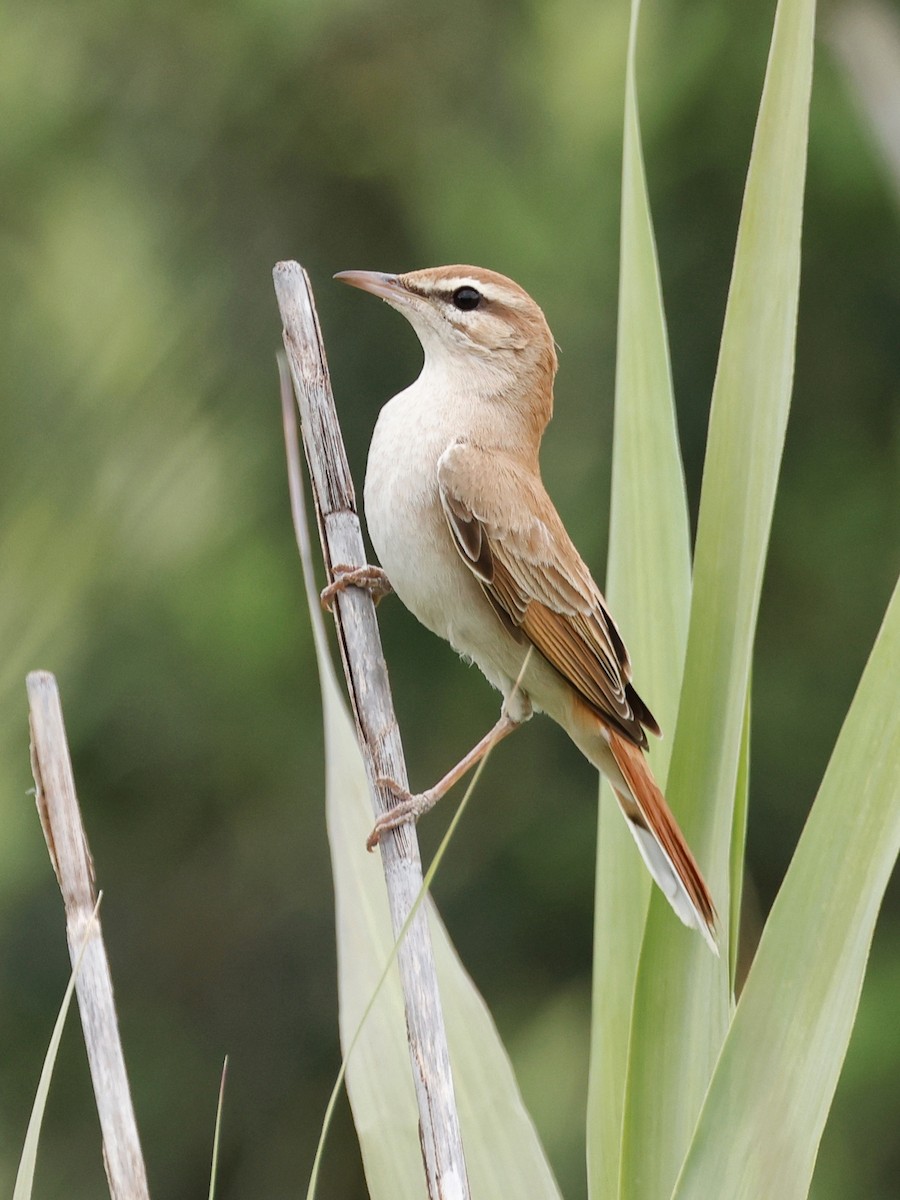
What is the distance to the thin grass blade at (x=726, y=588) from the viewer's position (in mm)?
1303

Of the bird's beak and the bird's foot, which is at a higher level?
the bird's beak

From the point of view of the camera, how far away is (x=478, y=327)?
2229mm

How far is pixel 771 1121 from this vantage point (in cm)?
114

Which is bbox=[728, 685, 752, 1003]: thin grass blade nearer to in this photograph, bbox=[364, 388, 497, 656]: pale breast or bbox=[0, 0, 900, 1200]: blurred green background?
bbox=[364, 388, 497, 656]: pale breast

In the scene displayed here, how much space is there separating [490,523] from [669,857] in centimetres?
75

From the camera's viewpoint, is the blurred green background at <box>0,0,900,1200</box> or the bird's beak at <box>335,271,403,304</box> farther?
the blurred green background at <box>0,0,900,1200</box>

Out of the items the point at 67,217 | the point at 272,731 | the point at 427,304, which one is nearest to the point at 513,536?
the point at 427,304

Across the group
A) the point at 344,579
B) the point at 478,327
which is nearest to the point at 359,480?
the point at 478,327

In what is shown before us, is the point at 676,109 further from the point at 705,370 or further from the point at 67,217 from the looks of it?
the point at 67,217

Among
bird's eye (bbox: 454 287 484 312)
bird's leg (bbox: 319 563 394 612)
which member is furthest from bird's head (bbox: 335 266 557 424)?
bird's leg (bbox: 319 563 394 612)

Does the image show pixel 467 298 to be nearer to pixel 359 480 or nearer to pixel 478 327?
pixel 478 327

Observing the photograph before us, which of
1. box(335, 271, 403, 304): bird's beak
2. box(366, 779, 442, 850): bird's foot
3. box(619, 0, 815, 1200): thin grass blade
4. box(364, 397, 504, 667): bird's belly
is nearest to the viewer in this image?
box(619, 0, 815, 1200): thin grass blade

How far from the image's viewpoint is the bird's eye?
2172 mm

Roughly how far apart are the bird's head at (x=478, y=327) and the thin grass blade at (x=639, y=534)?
63 centimetres
